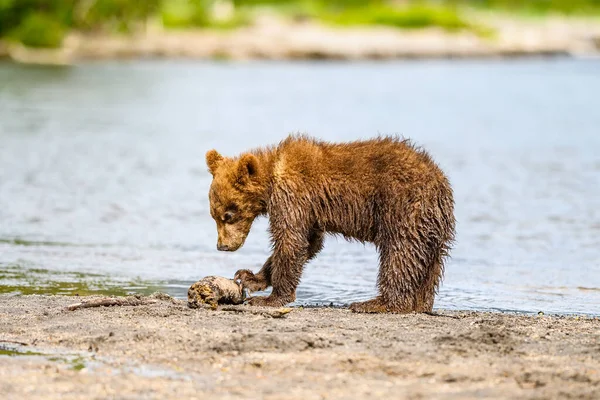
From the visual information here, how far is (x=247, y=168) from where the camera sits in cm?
867

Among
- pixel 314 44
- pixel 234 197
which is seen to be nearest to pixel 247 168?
pixel 234 197

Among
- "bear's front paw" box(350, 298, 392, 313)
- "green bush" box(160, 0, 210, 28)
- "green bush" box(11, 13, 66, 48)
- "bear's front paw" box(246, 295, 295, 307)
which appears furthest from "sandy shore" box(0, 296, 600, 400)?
"green bush" box(160, 0, 210, 28)

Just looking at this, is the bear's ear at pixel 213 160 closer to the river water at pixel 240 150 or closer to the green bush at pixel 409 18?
the river water at pixel 240 150

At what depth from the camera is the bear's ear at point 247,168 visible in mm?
8602

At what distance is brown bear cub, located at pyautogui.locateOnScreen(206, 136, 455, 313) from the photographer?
8.51 meters

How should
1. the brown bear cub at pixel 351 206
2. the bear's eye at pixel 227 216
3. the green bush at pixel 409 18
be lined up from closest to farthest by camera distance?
1. the brown bear cub at pixel 351 206
2. the bear's eye at pixel 227 216
3. the green bush at pixel 409 18

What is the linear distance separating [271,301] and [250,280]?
28cm

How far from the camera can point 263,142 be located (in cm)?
2623

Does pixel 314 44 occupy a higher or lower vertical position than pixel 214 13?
lower

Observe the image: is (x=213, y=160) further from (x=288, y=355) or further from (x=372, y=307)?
(x=288, y=355)

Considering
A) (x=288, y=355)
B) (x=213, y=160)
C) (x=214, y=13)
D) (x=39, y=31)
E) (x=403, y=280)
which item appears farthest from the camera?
(x=214, y=13)

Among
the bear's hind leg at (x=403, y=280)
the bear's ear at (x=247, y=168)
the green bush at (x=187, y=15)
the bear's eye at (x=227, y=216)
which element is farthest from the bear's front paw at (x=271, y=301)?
the green bush at (x=187, y=15)

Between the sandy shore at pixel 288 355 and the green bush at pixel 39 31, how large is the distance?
5021 cm

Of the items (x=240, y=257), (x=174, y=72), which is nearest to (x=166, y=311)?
(x=240, y=257)
